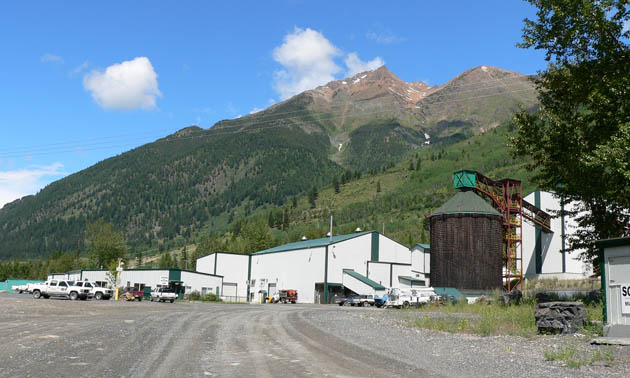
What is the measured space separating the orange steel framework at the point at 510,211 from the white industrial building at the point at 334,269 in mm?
11625

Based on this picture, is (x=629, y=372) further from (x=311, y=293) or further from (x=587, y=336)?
(x=311, y=293)

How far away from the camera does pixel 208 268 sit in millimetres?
82500

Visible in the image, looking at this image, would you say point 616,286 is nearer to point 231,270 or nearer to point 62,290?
point 62,290

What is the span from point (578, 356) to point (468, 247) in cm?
4338

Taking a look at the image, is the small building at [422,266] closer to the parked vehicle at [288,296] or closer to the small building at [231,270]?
the parked vehicle at [288,296]

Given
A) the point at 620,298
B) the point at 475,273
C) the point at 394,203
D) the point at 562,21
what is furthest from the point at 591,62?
the point at 394,203

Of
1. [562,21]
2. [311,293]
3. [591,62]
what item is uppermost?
[562,21]

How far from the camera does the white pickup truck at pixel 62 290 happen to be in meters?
52.6

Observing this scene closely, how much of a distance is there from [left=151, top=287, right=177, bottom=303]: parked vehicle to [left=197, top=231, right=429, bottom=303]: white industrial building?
53.9ft

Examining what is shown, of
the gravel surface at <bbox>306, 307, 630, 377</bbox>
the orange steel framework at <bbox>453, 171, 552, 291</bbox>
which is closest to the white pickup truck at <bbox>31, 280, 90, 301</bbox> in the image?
the gravel surface at <bbox>306, 307, 630, 377</bbox>

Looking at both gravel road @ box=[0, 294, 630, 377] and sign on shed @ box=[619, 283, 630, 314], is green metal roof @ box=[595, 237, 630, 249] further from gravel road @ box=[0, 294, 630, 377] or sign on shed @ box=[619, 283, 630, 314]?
gravel road @ box=[0, 294, 630, 377]

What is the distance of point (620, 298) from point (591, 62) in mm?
12754

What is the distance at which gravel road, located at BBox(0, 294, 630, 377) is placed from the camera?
12328mm

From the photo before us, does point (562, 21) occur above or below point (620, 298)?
above
